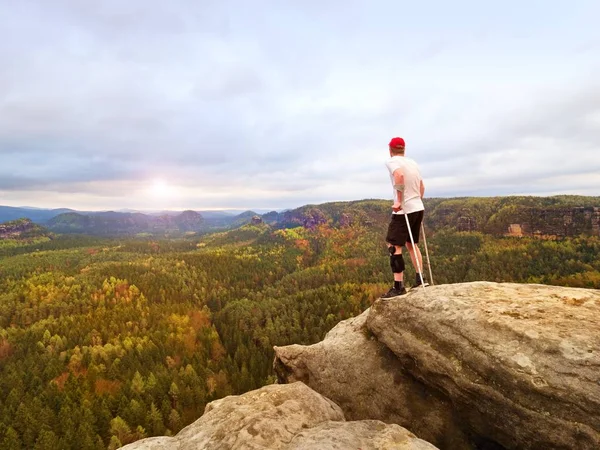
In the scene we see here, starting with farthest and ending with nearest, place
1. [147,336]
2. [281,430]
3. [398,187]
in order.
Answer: [147,336], [398,187], [281,430]

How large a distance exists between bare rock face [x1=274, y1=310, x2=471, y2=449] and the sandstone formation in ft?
0.14

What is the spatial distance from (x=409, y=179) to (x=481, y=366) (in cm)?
674

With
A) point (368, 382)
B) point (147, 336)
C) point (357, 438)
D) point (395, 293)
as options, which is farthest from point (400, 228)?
point (147, 336)

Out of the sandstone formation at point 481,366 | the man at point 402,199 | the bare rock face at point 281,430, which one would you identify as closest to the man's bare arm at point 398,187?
the man at point 402,199

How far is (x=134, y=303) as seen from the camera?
483 ft

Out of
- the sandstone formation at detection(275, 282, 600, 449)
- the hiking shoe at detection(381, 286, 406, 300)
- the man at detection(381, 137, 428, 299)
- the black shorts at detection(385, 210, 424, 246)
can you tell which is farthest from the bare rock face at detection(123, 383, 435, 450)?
the black shorts at detection(385, 210, 424, 246)

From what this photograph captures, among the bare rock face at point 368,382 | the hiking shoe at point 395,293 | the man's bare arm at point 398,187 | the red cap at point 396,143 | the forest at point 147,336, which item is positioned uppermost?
the red cap at point 396,143

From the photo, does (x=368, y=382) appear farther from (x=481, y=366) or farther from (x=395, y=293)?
(x=481, y=366)

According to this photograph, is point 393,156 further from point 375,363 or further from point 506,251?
point 506,251

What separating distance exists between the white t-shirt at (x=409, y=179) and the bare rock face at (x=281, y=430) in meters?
7.48

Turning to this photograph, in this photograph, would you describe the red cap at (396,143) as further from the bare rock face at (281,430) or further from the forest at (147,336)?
the forest at (147,336)

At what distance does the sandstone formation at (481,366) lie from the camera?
8867 mm

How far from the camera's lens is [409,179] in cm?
1240

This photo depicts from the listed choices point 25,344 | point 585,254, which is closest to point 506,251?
point 585,254
